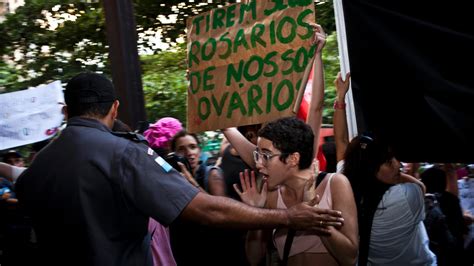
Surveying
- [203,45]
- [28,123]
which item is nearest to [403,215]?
[203,45]

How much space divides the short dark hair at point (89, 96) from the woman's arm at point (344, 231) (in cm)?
116

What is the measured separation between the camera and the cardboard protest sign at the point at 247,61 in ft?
13.8

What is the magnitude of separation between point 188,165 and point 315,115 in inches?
39.8

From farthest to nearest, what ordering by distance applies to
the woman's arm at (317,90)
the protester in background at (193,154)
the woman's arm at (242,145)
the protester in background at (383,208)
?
the protester in background at (193,154), the woman's arm at (242,145), the woman's arm at (317,90), the protester in background at (383,208)

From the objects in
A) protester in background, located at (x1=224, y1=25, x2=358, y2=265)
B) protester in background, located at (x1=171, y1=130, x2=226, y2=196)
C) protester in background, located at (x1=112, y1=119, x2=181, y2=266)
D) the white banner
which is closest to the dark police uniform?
protester in background, located at (x1=224, y1=25, x2=358, y2=265)

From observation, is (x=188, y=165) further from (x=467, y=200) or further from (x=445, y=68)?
(x=467, y=200)

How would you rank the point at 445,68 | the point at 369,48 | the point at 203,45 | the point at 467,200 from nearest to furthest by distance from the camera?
the point at 445,68
the point at 369,48
the point at 203,45
the point at 467,200

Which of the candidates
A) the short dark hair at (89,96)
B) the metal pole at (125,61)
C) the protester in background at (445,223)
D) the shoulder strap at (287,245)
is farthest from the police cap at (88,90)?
the protester in background at (445,223)

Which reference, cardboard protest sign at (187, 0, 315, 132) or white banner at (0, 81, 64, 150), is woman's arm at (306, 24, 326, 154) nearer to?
cardboard protest sign at (187, 0, 315, 132)

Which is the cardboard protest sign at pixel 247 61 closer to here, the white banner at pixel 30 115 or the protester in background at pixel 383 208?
the protester in background at pixel 383 208

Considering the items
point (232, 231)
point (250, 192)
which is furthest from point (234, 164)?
point (250, 192)

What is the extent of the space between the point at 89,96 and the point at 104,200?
1.70 feet

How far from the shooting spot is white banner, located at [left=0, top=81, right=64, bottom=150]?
627 cm

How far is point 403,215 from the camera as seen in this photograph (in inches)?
149
